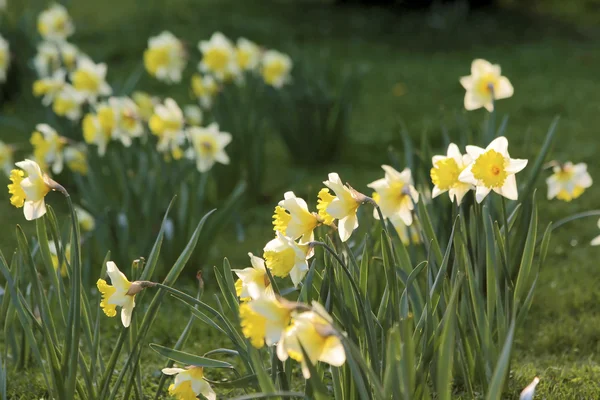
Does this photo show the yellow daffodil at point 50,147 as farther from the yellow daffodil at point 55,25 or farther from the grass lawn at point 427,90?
the yellow daffodil at point 55,25

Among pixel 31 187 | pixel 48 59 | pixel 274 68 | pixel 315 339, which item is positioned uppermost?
pixel 48 59

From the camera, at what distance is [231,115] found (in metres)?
3.99

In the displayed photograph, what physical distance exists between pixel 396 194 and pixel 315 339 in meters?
0.74

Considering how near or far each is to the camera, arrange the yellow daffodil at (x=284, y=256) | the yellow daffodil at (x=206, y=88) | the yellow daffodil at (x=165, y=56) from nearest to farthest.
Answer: the yellow daffodil at (x=284, y=256) → the yellow daffodil at (x=165, y=56) → the yellow daffodil at (x=206, y=88)

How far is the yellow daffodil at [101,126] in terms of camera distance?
126 inches

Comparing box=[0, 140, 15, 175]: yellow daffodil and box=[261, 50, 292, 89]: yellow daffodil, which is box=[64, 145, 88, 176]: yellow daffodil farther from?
box=[261, 50, 292, 89]: yellow daffodil

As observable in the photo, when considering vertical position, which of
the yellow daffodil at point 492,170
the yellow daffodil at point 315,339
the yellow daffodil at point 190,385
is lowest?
the yellow daffodil at point 190,385

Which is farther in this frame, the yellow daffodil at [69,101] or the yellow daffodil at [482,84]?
the yellow daffodil at [69,101]

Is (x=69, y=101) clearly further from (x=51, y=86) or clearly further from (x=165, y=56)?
(x=165, y=56)

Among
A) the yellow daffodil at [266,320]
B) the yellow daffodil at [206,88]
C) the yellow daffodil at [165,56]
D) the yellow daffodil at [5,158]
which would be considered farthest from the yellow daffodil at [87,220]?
the yellow daffodil at [266,320]

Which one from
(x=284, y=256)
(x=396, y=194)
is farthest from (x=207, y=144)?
(x=284, y=256)

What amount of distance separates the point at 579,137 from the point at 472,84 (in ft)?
9.12

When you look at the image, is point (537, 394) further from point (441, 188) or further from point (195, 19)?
point (195, 19)

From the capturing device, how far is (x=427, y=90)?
19.7 feet
